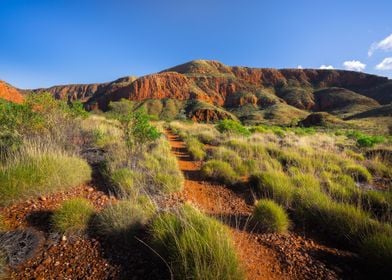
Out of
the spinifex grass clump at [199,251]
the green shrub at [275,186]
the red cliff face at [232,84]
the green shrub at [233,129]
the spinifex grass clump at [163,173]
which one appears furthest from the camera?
the red cliff face at [232,84]

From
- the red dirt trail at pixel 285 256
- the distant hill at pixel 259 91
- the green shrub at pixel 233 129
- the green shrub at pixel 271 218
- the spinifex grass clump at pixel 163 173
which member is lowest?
the red dirt trail at pixel 285 256

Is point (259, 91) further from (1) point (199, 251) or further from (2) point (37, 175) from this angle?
(1) point (199, 251)

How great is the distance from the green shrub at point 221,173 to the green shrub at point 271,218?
7.06ft

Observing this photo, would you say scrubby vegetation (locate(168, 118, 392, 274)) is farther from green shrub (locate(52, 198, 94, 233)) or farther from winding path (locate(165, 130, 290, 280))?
green shrub (locate(52, 198, 94, 233))

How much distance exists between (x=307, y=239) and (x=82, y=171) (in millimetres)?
4774

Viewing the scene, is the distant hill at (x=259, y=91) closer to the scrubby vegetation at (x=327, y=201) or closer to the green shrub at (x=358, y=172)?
the green shrub at (x=358, y=172)

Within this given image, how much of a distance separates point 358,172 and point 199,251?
21.4 ft

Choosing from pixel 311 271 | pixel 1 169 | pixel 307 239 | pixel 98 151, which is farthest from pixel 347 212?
pixel 98 151

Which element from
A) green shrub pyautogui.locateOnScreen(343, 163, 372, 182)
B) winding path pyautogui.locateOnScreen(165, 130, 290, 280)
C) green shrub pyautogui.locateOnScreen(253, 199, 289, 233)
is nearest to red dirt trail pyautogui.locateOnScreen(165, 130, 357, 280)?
winding path pyautogui.locateOnScreen(165, 130, 290, 280)

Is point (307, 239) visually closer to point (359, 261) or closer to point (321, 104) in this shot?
point (359, 261)

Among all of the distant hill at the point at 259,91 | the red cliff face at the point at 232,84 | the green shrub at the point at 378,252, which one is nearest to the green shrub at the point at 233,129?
the green shrub at the point at 378,252

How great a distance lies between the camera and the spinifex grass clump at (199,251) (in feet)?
7.03

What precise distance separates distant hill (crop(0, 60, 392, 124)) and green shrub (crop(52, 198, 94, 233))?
203 ft

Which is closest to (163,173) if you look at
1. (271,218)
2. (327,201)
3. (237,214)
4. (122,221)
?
(237,214)
